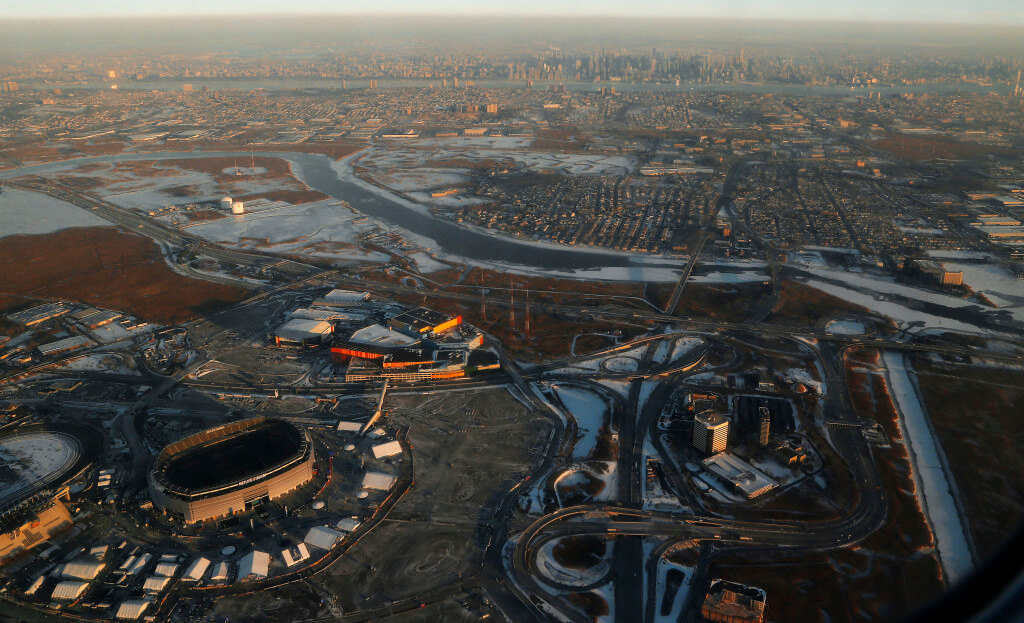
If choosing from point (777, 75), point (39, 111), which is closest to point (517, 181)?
point (39, 111)

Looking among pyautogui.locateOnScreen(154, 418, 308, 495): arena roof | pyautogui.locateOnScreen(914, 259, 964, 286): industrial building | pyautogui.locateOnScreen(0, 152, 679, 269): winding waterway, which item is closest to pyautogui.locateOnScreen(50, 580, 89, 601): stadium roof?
pyautogui.locateOnScreen(154, 418, 308, 495): arena roof

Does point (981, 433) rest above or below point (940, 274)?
below

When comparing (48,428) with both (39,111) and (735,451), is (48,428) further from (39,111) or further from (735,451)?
(39,111)

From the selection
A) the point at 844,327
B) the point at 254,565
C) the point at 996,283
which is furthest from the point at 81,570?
the point at 996,283

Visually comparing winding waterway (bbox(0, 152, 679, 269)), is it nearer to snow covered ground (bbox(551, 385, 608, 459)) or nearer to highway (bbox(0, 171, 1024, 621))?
highway (bbox(0, 171, 1024, 621))

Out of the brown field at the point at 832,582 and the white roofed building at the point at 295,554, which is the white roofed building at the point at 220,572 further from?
the brown field at the point at 832,582

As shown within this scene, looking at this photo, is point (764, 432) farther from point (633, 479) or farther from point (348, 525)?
point (348, 525)
